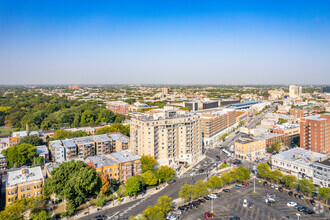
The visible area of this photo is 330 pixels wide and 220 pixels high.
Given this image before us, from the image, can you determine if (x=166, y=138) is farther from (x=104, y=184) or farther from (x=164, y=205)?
(x=164, y=205)

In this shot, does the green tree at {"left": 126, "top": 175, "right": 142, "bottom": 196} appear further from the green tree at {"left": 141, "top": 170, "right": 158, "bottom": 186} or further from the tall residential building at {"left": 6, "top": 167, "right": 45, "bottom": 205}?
the tall residential building at {"left": 6, "top": 167, "right": 45, "bottom": 205}

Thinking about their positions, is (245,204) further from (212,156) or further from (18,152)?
(18,152)

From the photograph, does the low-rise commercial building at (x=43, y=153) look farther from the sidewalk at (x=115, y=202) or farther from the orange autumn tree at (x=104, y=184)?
the sidewalk at (x=115, y=202)

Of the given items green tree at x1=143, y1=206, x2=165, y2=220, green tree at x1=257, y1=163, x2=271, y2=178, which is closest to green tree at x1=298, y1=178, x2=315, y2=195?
green tree at x1=257, y1=163, x2=271, y2=178

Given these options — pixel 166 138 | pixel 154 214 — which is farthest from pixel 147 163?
pixel 154 214

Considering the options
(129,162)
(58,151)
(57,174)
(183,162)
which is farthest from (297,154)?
(58,151)

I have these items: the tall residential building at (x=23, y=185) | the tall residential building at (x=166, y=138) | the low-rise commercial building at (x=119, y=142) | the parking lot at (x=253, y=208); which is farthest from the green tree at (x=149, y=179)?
the low-rise commercial building at (x=119, y=142)
